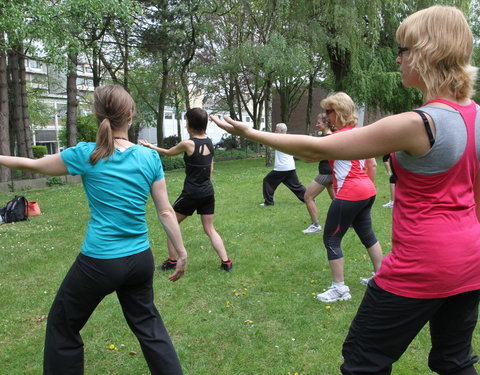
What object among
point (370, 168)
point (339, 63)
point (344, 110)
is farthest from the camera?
point (339, 63)

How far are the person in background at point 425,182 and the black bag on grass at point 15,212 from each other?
30.1 feet

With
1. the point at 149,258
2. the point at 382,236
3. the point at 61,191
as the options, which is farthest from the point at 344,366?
the point at 61,191

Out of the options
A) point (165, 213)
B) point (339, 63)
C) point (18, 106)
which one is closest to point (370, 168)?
point (165, 213)

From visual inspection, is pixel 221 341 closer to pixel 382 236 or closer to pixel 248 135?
pixel 248 135

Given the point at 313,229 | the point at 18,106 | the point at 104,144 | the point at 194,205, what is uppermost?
the point at 18,106

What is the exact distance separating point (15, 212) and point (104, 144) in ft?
27.1

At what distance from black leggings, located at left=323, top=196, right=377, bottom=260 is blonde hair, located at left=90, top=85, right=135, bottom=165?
2.54 metres

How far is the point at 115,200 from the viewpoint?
2.59m

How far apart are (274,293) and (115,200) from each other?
9.59 ft

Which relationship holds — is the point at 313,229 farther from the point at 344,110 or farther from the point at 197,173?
the point at 344,110

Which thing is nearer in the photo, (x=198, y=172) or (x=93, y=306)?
(x=93, y=306)

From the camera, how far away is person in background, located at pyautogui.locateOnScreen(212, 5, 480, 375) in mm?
1720

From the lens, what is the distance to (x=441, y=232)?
1807mm

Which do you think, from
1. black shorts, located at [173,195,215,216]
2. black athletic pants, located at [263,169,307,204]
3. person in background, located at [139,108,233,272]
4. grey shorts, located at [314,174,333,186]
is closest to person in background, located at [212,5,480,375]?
person in background, located at [139,108,233,272]
